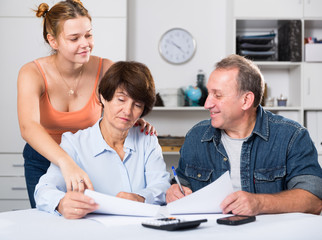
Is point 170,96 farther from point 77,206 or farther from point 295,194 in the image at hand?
point 77,206

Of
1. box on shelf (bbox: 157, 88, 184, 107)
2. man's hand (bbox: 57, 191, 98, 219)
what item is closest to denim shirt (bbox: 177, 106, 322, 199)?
man's hand (bbox: 57, 191, 98, 219)

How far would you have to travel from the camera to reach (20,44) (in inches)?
143

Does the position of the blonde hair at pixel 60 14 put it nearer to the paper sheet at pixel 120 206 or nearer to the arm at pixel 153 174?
the arm at pixel 153 174

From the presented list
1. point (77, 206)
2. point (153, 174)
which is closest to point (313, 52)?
point (153, 174)

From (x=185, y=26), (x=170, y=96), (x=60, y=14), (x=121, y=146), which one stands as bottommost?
(x=121, y=146)

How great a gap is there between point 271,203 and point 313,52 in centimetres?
282

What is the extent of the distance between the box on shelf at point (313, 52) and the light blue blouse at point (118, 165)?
2619 mm

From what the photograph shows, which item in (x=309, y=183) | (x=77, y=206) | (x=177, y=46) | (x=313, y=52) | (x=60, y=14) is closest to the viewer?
(x=77, y=206)

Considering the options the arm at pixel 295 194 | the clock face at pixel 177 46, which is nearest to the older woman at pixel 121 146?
the arm at pixel 295 194

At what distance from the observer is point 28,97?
71.3 inches

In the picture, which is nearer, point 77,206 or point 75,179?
point 77,206

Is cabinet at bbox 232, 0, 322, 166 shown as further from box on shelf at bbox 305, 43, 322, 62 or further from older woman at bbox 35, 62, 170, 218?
older woman at bbox 35, 62, 170, 218

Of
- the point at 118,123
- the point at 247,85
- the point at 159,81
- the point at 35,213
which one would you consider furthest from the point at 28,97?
the point at 159,81

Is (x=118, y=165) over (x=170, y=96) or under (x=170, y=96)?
under
